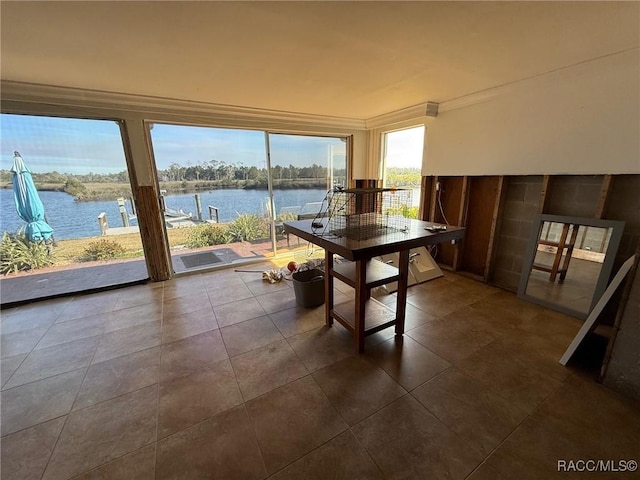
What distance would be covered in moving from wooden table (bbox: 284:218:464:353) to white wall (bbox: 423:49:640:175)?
4.56ft

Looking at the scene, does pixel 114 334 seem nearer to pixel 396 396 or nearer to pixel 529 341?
pixel 396 396

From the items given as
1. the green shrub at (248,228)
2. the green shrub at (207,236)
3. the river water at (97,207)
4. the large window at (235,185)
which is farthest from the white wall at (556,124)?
the green shrub at (207,236)

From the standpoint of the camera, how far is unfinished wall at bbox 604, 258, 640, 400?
1616mm

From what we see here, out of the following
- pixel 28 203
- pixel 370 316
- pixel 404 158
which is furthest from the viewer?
pixel 404 158

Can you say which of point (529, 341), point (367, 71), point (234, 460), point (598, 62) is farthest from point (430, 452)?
point (598, 62)

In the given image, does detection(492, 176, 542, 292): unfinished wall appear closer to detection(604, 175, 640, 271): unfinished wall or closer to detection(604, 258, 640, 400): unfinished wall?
detection(604, 175, 640, 271): unfinished wall

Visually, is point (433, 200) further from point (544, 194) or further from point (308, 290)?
point (308, 290)

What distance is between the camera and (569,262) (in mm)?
2680

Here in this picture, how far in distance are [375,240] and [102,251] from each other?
3.84m

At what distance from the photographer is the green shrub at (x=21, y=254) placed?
119 inches

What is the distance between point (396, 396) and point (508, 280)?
2469mm

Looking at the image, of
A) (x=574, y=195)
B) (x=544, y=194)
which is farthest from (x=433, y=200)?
(x=574, y=195)

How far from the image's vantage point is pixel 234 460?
1.35 m

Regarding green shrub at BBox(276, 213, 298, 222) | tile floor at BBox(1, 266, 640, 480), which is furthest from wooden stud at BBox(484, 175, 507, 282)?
green shrub at BBox(276, 213, 298, 222)
